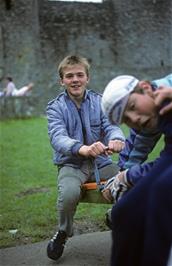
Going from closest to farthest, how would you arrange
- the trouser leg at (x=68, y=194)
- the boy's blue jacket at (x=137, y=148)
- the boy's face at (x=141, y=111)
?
the boy's face at (x=141, y=111)
the boy's blue jacket at (x=137, y=148)
the trouser leg at (x=68, y=194)

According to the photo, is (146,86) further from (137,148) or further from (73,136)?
(73,136)

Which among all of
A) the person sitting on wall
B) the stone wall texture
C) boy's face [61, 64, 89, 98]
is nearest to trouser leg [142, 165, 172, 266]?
boy's face [61, 64, 89, 98]

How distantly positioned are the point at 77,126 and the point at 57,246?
0.75 meters

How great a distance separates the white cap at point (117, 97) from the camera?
2186mm

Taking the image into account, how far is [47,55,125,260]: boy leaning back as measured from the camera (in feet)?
11.2

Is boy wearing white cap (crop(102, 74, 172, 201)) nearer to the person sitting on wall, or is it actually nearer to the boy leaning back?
the boy leaning back

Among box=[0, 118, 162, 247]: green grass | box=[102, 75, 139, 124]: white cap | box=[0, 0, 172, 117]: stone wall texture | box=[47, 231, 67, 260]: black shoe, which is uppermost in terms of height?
box=[0, 0, 172, 117]: stone wall texture

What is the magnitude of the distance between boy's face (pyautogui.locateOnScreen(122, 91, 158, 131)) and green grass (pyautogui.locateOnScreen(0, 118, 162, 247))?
2.02 meters

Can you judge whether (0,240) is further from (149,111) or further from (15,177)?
(15,177)

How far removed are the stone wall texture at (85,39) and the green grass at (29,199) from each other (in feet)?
42.7

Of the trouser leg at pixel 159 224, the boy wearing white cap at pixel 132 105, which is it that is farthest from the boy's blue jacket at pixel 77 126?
the trouser leg at pixel 159 224

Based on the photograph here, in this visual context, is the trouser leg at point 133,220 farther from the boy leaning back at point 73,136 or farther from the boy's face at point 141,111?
the boy leaning back at point 73,136

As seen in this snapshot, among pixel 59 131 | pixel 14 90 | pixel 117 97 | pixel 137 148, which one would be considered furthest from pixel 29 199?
pixel 14 90

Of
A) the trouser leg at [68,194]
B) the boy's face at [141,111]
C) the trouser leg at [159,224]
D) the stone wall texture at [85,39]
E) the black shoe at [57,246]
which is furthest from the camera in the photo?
the stone wall texture at [85,39]
